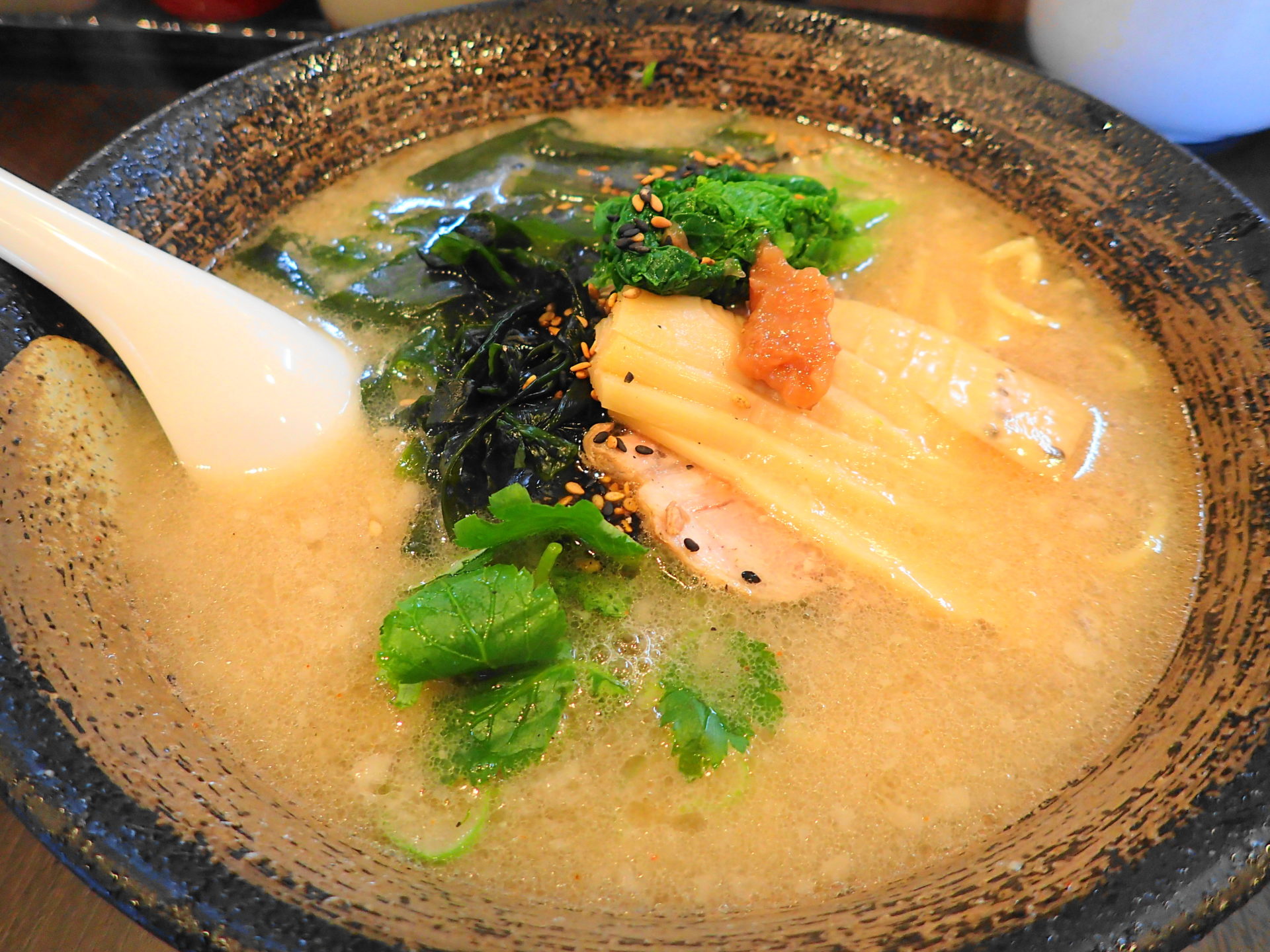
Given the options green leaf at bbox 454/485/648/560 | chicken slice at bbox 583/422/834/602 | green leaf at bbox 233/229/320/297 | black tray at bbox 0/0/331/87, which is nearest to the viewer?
green leaf at bbox 454/485/648/560

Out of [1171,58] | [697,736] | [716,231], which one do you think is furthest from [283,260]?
[1171,58]

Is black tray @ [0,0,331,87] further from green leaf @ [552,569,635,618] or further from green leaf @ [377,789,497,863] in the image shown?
green leaf @ [377,789,497,863]

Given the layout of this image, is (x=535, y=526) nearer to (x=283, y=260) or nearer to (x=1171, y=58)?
(x=283, y=260)

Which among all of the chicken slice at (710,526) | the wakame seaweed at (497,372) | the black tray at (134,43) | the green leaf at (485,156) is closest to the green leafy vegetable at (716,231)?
the wakame seaweed at (497,372)

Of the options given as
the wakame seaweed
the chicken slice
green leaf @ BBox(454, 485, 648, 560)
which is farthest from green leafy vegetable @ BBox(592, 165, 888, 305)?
green leaf @ BBox(454, 485, 648, 560)

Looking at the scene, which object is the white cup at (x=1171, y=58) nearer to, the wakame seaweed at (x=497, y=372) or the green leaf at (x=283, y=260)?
the wakame seaweed at (x=497, y=372)

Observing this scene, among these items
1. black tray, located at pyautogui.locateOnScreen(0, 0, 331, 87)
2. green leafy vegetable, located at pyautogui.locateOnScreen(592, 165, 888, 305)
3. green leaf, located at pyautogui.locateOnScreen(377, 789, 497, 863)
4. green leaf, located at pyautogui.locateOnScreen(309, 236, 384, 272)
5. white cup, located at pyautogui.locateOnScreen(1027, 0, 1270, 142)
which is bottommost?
green leaf, located at pyautogui.locateOnScreen(377, 789, 497, 863)

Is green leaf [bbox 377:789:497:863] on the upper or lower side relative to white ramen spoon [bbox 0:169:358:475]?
lower
